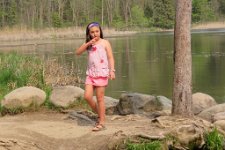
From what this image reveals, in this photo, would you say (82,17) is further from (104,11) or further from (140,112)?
(140,112)

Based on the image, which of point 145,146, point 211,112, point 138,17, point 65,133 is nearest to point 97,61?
point 65,133

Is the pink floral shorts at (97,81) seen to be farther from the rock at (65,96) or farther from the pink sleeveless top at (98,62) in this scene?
the rock at (65,96)

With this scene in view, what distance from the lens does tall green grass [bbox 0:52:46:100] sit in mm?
12623

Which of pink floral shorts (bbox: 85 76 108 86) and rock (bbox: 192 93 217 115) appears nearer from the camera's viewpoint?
pink floral shorts (bbox: 85 76 108 86)

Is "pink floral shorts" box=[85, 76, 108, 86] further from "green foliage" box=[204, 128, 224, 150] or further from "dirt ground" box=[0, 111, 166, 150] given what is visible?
"green foliage" box=[204, 128, 224, 150]

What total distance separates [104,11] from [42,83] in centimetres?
5740

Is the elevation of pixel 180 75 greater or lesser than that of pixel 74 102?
greater

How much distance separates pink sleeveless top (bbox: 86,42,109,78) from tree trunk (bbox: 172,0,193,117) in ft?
3.92

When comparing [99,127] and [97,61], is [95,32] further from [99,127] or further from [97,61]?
[99,127]

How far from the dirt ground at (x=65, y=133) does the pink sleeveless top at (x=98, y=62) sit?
2.94 feet

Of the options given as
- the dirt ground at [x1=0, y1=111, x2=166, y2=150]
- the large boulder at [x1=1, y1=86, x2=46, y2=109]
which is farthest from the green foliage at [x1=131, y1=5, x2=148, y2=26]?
the dirt ground at [x1=0, y1=111, x2=166, y2=150]

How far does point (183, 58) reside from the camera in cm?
750

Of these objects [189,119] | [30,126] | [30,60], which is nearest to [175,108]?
[189,119]

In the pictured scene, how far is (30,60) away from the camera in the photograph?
51.1 ft
